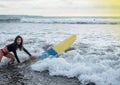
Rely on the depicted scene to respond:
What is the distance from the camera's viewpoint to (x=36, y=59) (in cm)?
950

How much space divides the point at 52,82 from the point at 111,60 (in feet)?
8.48

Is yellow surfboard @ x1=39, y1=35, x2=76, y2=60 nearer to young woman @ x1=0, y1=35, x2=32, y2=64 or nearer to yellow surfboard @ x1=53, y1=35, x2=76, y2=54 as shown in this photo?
yellow surfboard @ x1=53, y1=35, x2=76, y2=54

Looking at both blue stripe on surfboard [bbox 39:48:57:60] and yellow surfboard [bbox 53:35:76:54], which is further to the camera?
yellow surfboard [bbox 53:35:76:54]

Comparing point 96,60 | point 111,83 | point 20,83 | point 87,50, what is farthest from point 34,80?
point 87,50

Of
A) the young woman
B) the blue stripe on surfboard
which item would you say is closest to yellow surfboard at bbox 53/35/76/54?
the blue stripe on surfboard

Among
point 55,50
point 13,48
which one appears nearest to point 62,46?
point 55,50

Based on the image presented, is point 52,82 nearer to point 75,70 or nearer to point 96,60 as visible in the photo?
point 75,70

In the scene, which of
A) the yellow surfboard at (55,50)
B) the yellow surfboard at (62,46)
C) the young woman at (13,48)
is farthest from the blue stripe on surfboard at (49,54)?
the young woman at (13,48)

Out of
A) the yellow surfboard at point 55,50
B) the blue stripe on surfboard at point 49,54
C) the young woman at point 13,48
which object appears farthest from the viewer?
the yellow surfboard at point 55,50

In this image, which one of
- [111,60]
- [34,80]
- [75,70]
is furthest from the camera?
[111,60]

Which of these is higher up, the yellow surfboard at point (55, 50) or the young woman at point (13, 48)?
the young woman at point (13, 48)

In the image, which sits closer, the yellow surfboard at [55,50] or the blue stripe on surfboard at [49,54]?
the blue stripe on surfboard at [49,54]

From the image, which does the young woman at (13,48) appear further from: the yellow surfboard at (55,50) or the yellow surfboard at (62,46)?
the yellow surfboard at (62,46)

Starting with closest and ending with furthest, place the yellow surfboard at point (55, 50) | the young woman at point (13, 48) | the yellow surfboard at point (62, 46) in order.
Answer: the young woman at point (13, 48), the yellow surfboard at point (55, 50), the yellow surfboard at point (62, 46)
